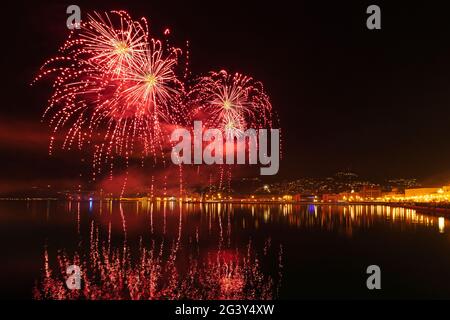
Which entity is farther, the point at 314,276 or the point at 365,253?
the point at 365,253

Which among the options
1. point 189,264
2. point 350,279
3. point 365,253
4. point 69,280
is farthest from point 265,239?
point 69,280

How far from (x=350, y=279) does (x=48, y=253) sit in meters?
13.9

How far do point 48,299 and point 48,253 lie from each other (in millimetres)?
8896

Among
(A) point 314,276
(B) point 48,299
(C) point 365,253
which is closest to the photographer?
(B) point 48,299
